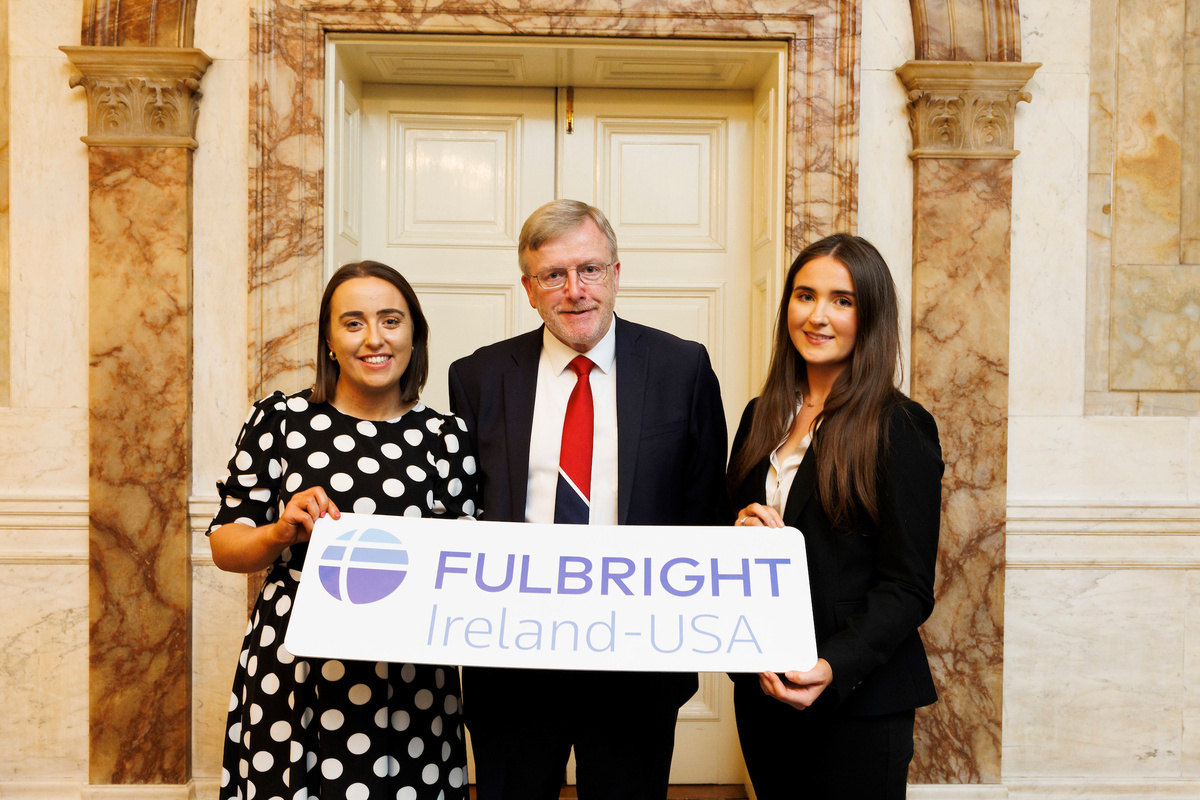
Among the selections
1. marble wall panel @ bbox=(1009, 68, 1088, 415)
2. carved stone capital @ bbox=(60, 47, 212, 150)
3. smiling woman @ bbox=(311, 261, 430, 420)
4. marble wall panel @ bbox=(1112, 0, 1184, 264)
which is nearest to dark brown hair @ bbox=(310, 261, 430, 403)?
smiling woman @ bbox=(311, 261, 430, 420)

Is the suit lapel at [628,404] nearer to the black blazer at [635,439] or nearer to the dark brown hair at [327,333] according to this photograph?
the black blazer at [635,439]

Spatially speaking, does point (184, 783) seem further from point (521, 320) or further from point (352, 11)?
point (352, 11)

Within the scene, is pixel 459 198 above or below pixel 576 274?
above

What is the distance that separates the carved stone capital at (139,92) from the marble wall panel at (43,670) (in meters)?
1.52

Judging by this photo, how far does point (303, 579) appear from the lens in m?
1.67

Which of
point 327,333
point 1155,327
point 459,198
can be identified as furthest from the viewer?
point 459,198

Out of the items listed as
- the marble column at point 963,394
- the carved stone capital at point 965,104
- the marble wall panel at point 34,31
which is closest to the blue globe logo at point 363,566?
the marble column at point 963,394

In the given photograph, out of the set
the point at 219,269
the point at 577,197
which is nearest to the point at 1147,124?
the point at 577,197

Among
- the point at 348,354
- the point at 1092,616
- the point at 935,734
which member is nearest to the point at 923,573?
the point at 348,354

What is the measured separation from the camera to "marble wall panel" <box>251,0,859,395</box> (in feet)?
10.1

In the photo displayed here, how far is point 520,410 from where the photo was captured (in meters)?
2.05

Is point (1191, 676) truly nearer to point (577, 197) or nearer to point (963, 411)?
point (963, 411)

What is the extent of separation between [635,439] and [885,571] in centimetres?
63

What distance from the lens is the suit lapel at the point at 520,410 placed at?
1.99 meters
